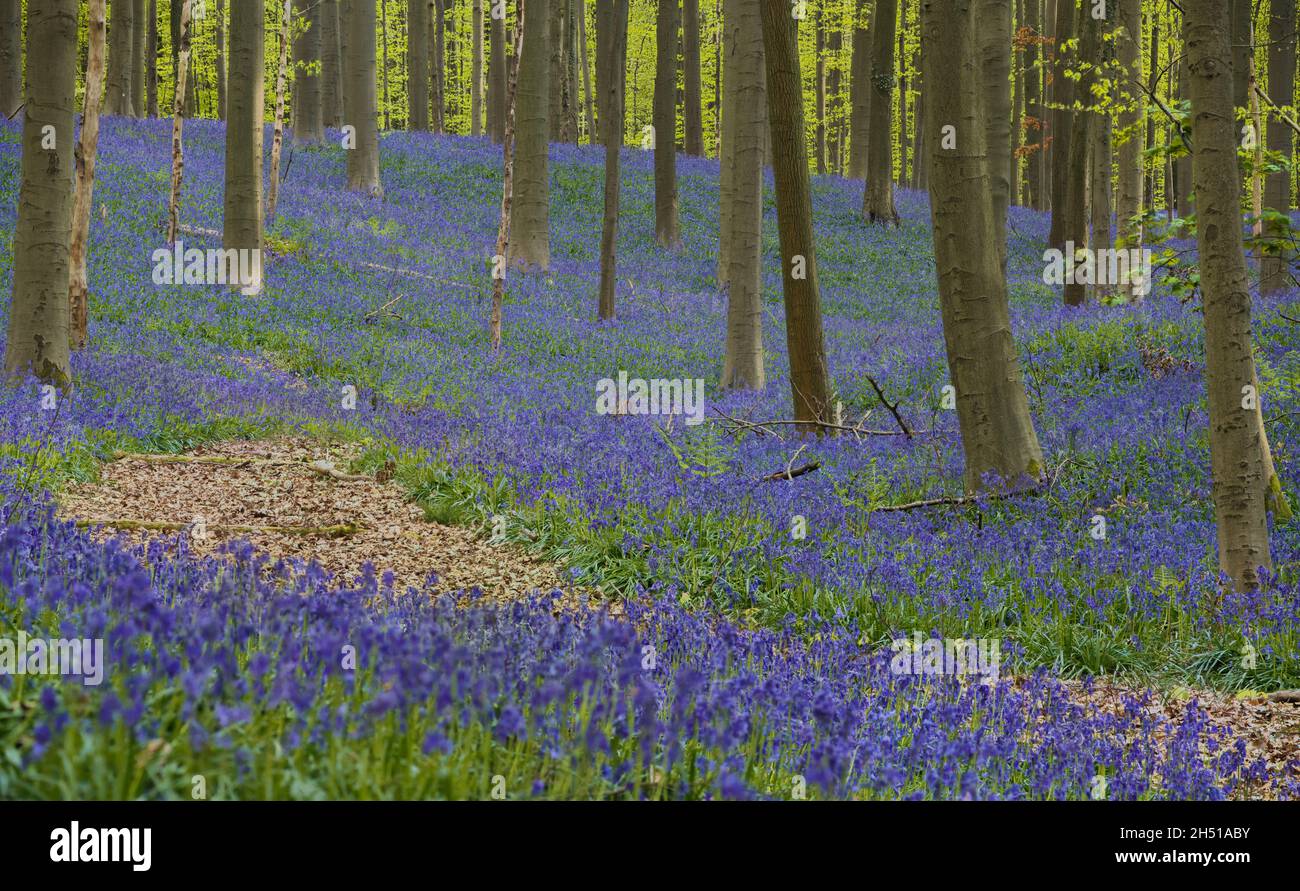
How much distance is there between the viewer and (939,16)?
8.20 m

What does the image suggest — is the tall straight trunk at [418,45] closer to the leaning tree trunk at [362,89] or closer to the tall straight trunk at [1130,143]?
the leaning tree trunk at [362,89]

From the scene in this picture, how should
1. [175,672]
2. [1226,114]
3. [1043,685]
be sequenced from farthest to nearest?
[1226,114] < [1043,685] < [175,672]

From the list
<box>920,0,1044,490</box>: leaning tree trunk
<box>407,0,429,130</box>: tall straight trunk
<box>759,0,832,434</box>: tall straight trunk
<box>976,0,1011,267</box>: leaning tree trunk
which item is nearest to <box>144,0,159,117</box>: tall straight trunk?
<box>407,0,429,130</box>: tall straight trunk

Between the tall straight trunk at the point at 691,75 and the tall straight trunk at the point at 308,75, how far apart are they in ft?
32.0

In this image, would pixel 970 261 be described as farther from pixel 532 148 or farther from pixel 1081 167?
pixel 532 148

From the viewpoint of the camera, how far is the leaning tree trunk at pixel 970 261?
827cm

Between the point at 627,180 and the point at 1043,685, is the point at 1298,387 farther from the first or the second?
the point at 627,180

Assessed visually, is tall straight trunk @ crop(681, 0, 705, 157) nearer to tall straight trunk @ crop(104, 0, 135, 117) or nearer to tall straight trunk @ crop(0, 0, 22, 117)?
tall straight trunk @ crop(104, 0, 135, 117)

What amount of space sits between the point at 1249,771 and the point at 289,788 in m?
4.34

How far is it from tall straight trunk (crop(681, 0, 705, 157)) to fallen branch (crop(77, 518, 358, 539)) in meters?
23.4

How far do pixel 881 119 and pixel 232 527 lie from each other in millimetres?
23776

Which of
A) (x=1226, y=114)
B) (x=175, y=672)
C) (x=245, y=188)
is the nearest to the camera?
(x=175, y=672)

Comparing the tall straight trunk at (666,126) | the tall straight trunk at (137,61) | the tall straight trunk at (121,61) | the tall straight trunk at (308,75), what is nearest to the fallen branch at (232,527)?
the tall straight trunk at (666,126)
